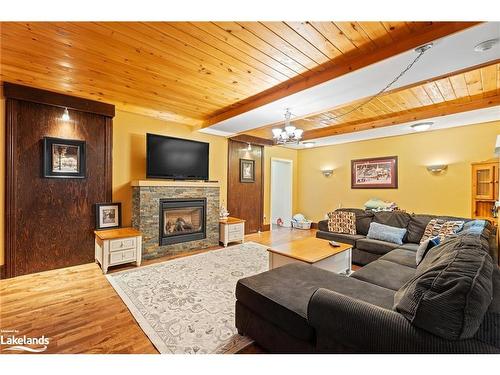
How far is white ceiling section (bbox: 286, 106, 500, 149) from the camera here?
372 centimetres

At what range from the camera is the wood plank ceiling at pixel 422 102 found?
9.31 feet

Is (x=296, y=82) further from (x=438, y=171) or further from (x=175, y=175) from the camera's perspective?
(x=438, y=171)

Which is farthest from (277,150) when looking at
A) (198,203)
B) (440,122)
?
(440,122)

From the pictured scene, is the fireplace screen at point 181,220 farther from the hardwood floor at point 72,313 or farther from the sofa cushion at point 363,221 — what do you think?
the sofa cushion at point 363,221

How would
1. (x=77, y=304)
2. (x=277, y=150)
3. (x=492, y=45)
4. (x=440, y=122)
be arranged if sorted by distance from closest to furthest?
(x=492, y=45) → (x=77, y=304) → (x=440, y=122) → (x=277, y=150)

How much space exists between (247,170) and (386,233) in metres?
3.38

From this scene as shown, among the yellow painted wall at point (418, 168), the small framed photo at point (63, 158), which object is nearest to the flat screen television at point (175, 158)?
the small framed photo at point (63, 158)

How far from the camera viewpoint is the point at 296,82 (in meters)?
2.89

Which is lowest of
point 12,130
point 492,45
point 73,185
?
point 73,185

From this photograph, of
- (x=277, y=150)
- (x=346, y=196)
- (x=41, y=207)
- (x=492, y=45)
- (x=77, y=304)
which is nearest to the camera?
(x=492, y=45)

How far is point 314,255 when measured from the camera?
266cm

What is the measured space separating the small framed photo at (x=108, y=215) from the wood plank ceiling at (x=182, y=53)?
173 cm

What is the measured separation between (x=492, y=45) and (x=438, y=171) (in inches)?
135

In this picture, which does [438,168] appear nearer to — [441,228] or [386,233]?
[441,228]
